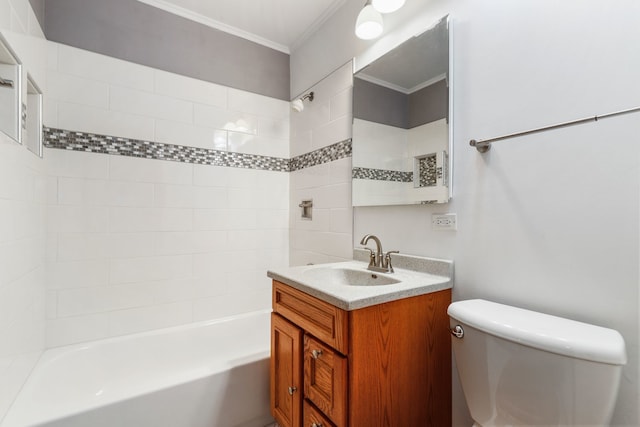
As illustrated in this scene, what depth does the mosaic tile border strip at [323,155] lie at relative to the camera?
74.9 inches

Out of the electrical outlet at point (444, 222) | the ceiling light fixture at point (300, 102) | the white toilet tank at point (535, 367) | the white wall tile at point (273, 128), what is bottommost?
the white toilet tank at point (535, 367)

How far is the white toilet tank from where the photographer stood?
0.74 m

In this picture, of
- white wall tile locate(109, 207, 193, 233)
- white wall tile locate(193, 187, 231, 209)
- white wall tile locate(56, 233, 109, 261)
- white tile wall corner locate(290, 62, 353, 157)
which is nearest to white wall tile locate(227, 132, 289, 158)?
white tile wall corner locate(290, 62, 353, 157)

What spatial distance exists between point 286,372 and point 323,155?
1382 mm

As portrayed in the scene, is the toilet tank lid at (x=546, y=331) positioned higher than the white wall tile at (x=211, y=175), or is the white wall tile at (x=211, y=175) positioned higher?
the white wall tile at (x=211, y=175)

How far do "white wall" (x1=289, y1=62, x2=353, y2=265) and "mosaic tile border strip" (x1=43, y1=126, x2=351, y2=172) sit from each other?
50mm

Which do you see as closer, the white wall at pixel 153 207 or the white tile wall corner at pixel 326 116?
the white wall at pixel 153 207

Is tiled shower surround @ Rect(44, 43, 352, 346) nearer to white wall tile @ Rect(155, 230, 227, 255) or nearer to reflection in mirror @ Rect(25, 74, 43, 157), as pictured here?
white wall tile @ Rect(155, 230, 227, 255)

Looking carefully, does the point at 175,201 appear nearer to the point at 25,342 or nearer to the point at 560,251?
the point at 25,342

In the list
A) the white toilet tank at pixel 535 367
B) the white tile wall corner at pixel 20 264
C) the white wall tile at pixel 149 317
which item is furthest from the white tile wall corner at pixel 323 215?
the white tile wall corner at pixel 20 264

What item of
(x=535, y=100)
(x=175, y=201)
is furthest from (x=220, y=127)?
(x=535, y=100)

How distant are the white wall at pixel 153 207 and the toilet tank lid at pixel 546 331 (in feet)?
5.52

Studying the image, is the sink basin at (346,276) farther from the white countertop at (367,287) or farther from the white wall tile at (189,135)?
the white wall tile at (189,135)

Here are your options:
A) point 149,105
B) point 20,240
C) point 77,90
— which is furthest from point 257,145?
point 20,240
